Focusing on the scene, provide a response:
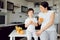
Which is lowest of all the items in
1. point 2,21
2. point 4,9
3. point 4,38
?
point 4,38

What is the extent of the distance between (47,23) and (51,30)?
0.12 metres

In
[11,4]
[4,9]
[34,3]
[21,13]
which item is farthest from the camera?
[34,3]

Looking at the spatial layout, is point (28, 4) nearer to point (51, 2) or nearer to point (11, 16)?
point (51, 2)

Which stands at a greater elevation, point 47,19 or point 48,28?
point 47,19

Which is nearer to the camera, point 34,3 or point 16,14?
point 16,14

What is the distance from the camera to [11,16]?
19.4ft

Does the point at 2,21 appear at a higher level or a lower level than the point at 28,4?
lower

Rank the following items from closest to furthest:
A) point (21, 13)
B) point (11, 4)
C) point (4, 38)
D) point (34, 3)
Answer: point (4, 38), point (11, 4), point (21, 13), point (34, 3)

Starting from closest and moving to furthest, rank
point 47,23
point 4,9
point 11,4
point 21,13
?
point 47,23 → point 4,9 → point 11,4 → point 21,13

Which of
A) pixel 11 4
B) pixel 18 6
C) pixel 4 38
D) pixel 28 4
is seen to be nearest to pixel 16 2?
pixel 18 6

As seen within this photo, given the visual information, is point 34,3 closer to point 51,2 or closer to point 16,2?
point 51,2

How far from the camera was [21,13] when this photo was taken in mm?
6988

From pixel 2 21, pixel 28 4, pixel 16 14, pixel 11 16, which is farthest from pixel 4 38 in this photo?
pixel 28 4

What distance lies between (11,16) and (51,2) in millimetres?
2537
